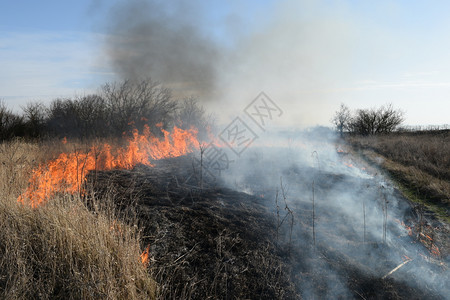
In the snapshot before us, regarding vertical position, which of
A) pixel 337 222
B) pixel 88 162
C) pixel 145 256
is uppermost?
pixel 88 162

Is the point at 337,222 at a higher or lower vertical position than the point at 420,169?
lower

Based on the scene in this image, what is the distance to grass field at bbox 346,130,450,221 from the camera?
27.4 feet

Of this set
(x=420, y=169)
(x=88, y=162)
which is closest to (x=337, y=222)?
(x=88, y=162)

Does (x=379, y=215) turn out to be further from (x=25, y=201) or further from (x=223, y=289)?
(x=25, y=201)

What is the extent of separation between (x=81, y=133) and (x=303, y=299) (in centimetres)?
2206

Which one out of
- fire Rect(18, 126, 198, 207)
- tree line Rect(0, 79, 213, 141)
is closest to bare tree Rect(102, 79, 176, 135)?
tree line Rect(0, 79, 213, 141)

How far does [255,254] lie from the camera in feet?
14.4

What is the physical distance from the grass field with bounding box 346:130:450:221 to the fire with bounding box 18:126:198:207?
8573mm

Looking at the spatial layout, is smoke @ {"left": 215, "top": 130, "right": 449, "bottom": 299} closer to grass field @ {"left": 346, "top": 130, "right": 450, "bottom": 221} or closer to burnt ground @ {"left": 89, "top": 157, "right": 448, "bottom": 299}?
burnt ground @ {"left": 89, "top": 157, "right": 448, "bottom": 299}

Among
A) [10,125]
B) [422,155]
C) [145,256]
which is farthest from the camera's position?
[10,125]

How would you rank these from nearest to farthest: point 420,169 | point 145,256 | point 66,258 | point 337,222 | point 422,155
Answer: point 66,258 < point 145,256 < point 337,222 < point 420,169 < point 422,155

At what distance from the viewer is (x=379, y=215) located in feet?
22.4

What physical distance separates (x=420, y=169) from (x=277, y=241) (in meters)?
9.75

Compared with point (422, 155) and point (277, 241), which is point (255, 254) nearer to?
point (277, 241)
